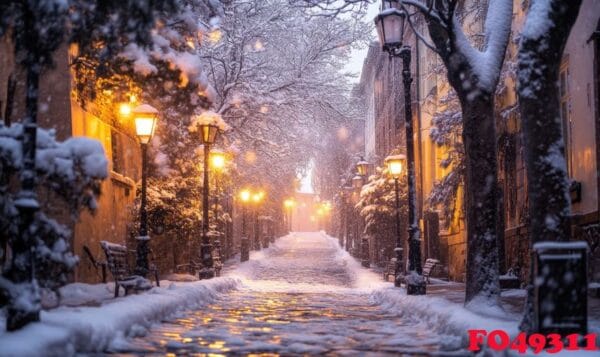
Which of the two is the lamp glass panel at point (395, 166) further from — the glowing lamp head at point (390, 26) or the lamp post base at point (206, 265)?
the glowing lamp head at point (390, 26)

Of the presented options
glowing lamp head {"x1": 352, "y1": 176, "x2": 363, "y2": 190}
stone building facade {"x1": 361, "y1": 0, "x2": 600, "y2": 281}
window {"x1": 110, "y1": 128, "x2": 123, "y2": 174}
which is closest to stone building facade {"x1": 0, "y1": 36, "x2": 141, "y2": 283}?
window {"x1": 110, "y1": 128, "x2": 123, "y2": 174}

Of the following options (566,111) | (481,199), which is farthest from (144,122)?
(566,111)

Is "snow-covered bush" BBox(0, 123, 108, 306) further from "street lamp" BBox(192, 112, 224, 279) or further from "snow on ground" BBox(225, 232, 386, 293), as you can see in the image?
"street lamp" BBox(192, 112, 224, 279)

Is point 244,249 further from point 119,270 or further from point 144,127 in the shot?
point 119,270

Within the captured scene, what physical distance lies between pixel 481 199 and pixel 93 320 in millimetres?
5256

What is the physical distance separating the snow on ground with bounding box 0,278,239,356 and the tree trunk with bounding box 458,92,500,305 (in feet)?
14.4

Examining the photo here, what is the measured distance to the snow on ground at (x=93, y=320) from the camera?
5996 mm

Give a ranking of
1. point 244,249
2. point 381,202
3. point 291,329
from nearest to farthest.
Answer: point 291,329 → point 381,202 → point 244,249

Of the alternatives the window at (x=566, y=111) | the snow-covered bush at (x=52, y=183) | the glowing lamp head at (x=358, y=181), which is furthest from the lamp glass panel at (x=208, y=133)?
the glowing lamp head at (x=358, y=181)

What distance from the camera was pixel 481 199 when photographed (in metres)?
10.1

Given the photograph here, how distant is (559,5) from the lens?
24.6ft

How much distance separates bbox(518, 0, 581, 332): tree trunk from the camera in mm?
7324

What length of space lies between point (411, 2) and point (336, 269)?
2119cm

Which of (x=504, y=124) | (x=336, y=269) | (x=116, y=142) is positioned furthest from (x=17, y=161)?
(x=336, y=269)
